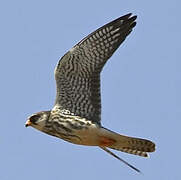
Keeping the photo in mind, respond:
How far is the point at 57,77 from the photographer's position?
9500 millimetres

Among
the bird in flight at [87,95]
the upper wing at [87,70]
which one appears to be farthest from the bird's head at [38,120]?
the upper wing at [87,70]

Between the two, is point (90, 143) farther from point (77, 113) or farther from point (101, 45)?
point (101, 45)

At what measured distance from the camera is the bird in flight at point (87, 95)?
9031 millimetres

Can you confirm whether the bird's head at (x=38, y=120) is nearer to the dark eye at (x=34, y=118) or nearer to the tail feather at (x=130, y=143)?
the dark eye at (x=34, y=118)

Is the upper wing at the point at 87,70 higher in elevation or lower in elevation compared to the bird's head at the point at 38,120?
higher

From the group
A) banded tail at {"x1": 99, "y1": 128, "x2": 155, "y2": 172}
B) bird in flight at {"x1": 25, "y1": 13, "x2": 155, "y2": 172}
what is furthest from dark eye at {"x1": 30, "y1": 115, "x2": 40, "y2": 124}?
banded tail at {"x1": 99, "y1": 128, "x2": 155, "y2": 172}

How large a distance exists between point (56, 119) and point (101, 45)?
1.50 m

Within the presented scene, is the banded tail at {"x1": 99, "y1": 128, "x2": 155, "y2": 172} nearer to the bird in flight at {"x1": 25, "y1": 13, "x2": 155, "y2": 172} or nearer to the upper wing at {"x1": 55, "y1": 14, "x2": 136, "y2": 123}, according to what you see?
the bird in flight at {"x1": 25, "y1": 13, "x2": 155, "y2": 172}

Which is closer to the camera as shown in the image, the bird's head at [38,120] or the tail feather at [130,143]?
the tail feather at [130,143]

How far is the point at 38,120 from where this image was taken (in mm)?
9250

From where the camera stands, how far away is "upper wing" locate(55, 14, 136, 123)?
9.37 meters

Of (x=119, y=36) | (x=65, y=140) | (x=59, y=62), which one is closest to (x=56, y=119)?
(x=65, y=140)

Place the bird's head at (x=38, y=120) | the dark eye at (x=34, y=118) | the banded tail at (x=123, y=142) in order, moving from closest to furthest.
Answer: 1. the banded tail at (x=123, y=142)
2. the bird's head at (x=38, y=120)
3. the dark eye at (x=34, y=118)

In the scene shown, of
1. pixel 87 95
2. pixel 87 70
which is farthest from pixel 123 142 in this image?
pixel 87 70
